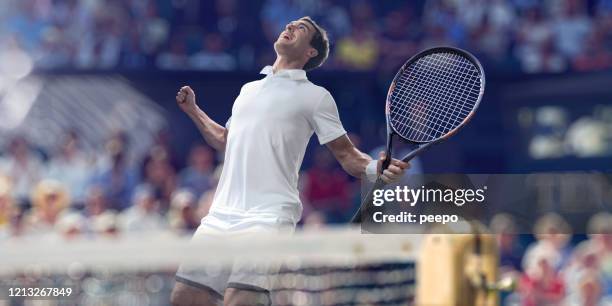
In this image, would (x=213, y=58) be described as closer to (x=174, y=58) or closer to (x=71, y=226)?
(x=174, y=58)

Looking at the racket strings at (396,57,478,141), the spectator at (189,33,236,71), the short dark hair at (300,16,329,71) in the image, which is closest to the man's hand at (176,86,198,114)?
the short dark hair at (300,16,329,71)

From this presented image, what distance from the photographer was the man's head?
3.24m

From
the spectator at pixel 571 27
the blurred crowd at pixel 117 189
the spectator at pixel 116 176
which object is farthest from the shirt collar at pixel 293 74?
the spectator at pixel 571 27

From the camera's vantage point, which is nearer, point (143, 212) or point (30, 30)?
point (143, 212)

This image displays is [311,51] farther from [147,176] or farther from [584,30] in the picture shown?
[584,30]

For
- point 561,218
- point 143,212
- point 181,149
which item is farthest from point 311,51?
point 181,149

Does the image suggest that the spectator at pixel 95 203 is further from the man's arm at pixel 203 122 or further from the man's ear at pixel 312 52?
the man's ear at pixel 312 52

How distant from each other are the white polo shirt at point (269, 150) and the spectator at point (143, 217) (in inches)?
111

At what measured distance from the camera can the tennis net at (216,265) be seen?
3.04m

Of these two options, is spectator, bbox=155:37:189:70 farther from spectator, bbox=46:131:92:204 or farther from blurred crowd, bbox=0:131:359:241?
spectator, bbox=46:131:92:204

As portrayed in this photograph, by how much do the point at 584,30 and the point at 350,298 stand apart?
4.37 meters

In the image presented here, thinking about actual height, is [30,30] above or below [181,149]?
above

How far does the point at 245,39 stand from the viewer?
25.9ft

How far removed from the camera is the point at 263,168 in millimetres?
3041
